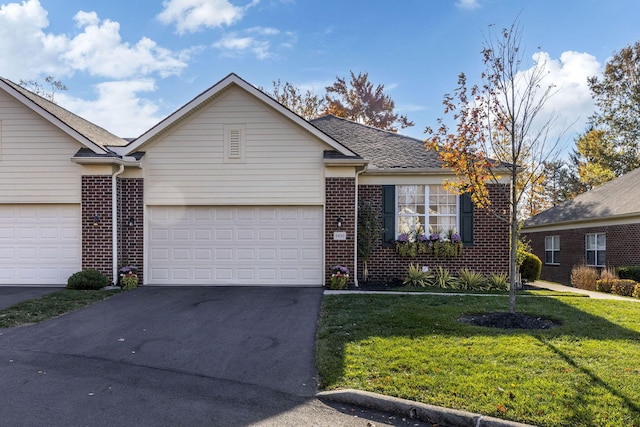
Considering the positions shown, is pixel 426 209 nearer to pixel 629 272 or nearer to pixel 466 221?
pixel 466 221

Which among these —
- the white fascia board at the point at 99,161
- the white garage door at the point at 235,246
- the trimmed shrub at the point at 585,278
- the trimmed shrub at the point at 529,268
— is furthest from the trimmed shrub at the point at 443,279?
the white fascia board at the point at 99,161

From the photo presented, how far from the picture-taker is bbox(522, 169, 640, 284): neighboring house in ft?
56.0

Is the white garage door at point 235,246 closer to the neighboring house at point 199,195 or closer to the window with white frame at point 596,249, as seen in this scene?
the neighboring house at point 199,195

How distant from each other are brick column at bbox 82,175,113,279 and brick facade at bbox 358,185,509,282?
6.91m

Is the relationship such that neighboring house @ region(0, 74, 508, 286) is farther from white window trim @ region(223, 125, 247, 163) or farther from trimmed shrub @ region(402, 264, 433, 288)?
trimmed shrub @ region(402, 264, 433, 288)

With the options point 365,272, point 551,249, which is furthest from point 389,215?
point 551,249

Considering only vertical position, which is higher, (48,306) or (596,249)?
(596,249)

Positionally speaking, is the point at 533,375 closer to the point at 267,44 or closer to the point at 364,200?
the point at 364,200

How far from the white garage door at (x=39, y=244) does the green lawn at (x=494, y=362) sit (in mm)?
7782

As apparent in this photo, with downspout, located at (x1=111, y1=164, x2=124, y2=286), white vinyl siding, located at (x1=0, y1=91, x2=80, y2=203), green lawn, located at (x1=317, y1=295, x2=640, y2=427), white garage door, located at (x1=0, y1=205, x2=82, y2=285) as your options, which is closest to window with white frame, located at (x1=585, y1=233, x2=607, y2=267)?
green lawn, located at (x1=317, y1=295, x2=640, y2=427)

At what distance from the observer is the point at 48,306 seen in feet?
29.9

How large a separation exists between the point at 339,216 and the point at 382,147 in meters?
3.90

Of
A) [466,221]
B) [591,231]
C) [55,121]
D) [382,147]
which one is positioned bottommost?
[591,231]

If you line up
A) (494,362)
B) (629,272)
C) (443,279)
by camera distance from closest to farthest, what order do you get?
1. (494,362)
2. (443,279)
3. (629,272)
